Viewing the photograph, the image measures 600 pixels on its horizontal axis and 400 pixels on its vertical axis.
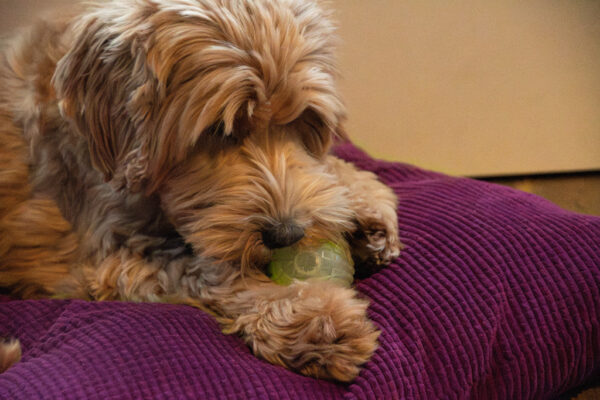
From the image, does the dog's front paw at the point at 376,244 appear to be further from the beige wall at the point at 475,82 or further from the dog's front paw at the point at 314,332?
the beige wall at the point at 475,82

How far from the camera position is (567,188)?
13.6ft

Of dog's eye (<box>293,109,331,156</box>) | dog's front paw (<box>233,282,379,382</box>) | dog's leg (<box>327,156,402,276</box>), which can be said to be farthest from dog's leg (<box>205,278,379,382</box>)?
dog's eye (<box>293,109,331,156</box>)

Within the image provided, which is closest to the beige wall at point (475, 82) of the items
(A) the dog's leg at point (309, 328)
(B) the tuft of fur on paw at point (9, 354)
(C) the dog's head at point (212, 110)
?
(C) the dog's head at point (212, 110)

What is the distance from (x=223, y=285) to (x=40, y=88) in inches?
Result: 40.0

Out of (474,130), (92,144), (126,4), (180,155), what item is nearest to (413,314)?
(180,155)

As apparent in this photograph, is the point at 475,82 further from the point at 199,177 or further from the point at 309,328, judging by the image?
the point at 309,328

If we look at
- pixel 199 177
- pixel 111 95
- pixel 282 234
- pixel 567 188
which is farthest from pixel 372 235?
pixel 567 188

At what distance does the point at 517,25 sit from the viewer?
3.76 meters

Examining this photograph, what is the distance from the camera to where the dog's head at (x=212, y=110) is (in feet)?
5.88

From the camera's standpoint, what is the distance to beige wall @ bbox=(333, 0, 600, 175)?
363 cm

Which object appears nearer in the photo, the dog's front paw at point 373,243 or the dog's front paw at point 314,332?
the dog's front paw at point 314,332

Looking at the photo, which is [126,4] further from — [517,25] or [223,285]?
[517,25]

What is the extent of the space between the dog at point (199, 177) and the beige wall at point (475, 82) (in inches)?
61.9

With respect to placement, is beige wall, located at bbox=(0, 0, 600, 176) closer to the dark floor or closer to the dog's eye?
the dark floor
